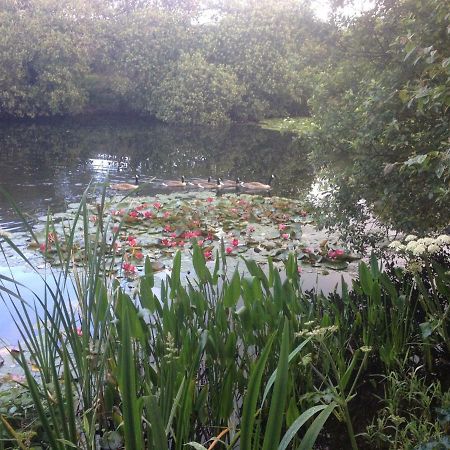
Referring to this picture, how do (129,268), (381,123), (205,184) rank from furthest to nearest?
(205,184) → (129,268) → (381,123)

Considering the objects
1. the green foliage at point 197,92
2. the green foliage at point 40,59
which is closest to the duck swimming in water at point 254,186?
the green foliage at point 197,92

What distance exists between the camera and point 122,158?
46.4 feet

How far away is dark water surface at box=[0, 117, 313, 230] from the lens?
1024 centimetres

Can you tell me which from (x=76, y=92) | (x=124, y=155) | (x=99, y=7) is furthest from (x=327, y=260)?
(x=99, y=7)

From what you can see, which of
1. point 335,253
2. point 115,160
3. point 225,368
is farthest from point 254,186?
point 225,368

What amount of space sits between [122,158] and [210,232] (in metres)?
8.64

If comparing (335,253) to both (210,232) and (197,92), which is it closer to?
(210,232)

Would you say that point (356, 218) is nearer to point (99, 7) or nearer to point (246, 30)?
point (246, 30)

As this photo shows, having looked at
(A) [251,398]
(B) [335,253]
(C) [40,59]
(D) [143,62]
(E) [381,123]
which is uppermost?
(D) [143,62]

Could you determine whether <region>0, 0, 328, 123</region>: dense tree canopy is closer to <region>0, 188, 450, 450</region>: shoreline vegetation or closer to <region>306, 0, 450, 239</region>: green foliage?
<region>306, 0, 450, 239</region>: green foliage

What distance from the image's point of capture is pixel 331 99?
14.7 ft

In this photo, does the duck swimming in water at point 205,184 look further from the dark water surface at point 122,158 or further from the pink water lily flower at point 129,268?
the pink water lily flower at point 129,268

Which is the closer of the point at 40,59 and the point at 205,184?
the point at 205,184

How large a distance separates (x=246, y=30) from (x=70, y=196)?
16.6 meters
